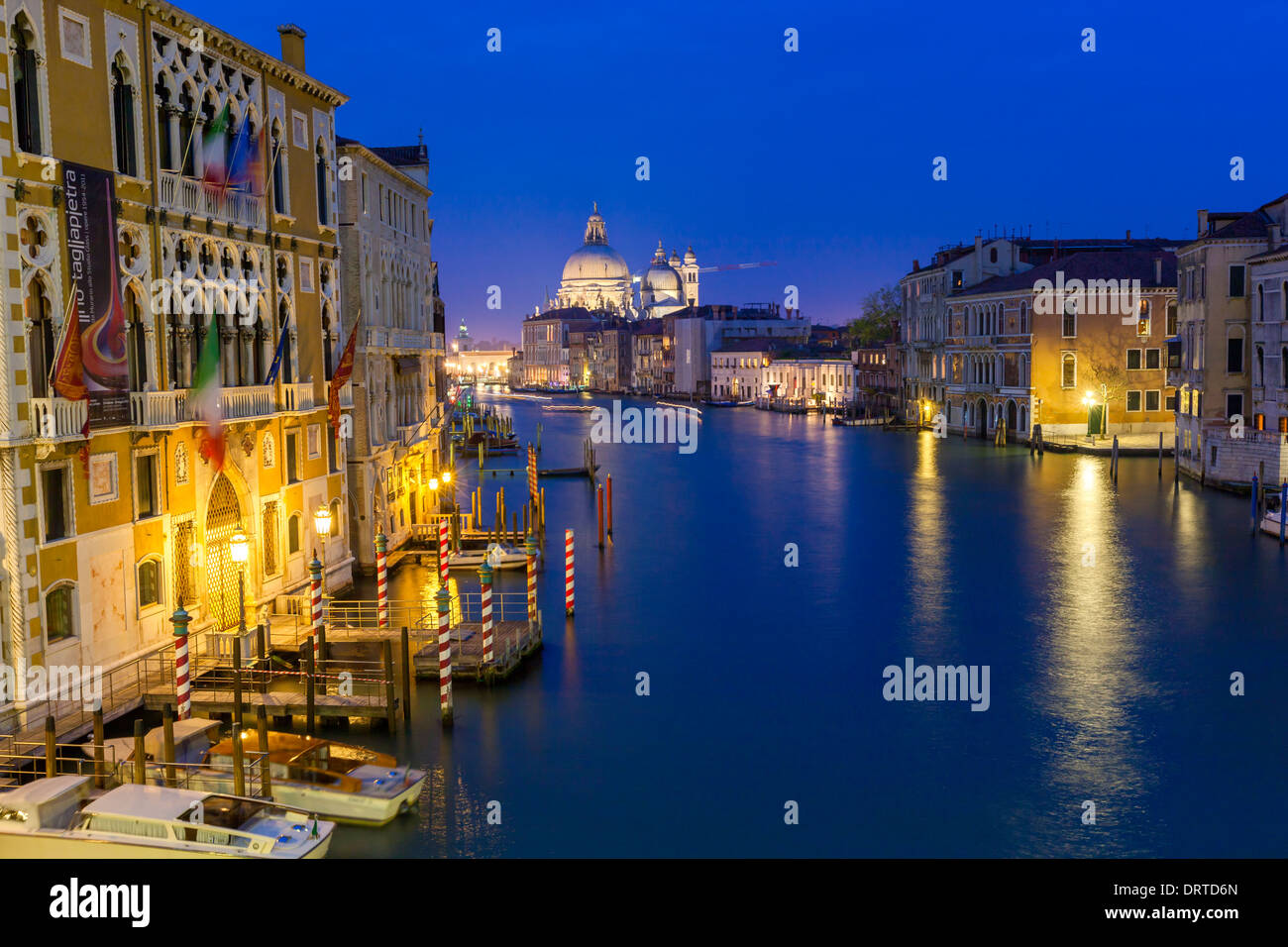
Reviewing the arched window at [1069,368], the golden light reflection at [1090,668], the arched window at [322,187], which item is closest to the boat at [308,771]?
the golden light reflection at [1090,668]

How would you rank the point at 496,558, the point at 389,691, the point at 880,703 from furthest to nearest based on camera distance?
1. the point at 496,558
2. the point at 880,703
3. the point at 389,691

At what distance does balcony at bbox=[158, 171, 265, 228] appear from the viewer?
16.0m

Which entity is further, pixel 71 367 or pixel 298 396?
pixel 298 396

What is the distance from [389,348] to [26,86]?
42.2 feet

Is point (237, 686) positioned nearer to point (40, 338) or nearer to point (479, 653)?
point (479, 653)

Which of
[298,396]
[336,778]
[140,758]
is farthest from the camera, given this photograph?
[298,396]

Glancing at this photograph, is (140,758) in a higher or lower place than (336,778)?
higher

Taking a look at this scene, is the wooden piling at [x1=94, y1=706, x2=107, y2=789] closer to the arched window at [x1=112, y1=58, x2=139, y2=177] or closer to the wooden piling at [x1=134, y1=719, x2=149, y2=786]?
the wooden piling at [x1=134, y1=719, x2=149, y2=786]

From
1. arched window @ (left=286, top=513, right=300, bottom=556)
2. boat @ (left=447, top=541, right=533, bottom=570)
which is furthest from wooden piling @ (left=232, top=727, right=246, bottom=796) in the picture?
boat @ (left=447, top=541, right=533, bottom=570)

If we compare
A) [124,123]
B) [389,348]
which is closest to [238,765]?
[124,123]

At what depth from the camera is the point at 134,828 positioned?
425 inches

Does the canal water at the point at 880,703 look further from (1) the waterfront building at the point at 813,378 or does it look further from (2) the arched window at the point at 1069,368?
(1) the waterfront building at the point at 813,378

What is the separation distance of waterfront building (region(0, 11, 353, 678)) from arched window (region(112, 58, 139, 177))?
24mm
